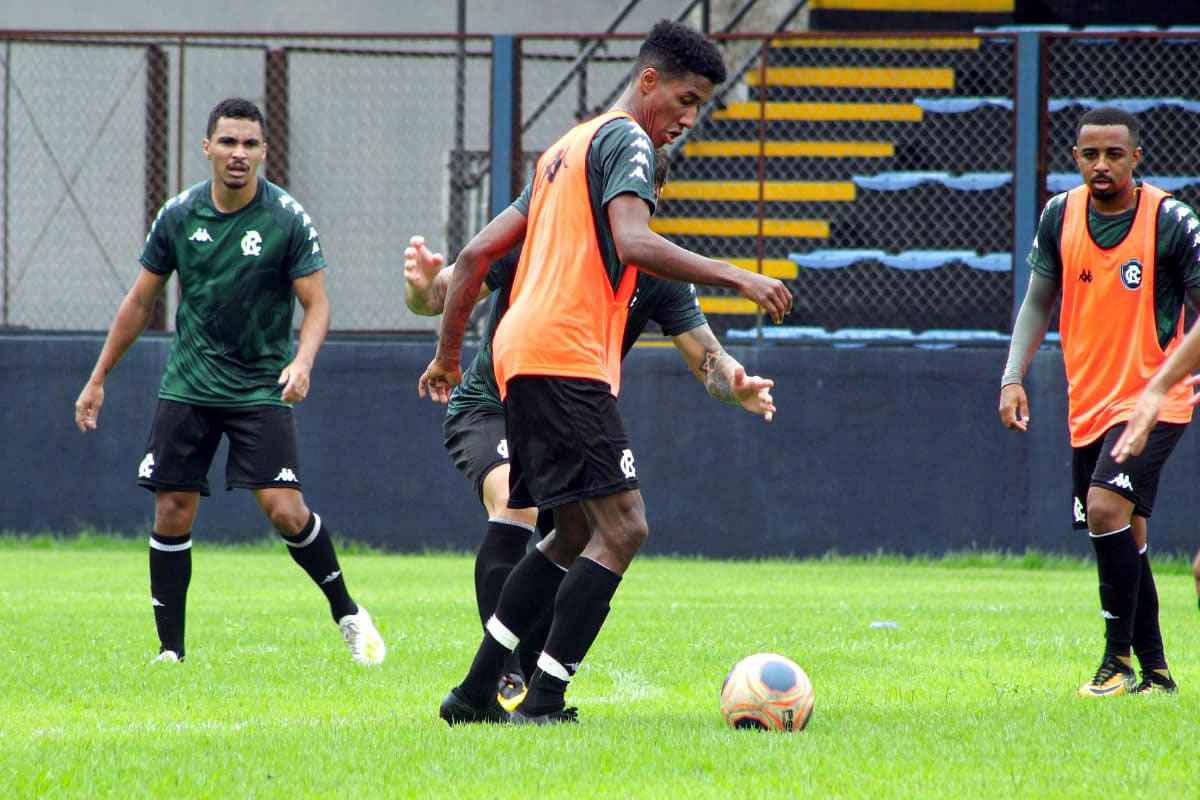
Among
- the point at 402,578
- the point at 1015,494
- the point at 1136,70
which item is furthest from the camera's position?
the point at 1136,70

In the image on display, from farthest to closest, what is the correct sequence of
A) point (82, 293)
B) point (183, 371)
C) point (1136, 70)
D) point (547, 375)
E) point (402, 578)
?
1. point (82, 293)
2. point (1136, 70)
3. point (402, 578)
4. point (183, 371)
5. point (547, 375)

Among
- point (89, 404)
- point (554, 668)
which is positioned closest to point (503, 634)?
point (554, 668)

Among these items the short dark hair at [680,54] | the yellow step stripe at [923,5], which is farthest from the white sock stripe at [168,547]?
the yellow step stripe at [923,5]

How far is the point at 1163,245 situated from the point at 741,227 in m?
9.16

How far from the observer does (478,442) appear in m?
6.46

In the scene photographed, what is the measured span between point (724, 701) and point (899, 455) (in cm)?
867

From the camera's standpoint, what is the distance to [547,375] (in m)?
5.12

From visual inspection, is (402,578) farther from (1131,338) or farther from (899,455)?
(1131,338)

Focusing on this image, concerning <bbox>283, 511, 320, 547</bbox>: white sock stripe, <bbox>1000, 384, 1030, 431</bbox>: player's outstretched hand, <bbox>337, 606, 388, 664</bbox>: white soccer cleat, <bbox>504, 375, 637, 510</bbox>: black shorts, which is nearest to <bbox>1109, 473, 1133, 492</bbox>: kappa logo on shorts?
<bbox>1000, 384, 1030, 431</bbox>: player's outstretched hand

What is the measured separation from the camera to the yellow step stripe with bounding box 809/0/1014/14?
62.3ft

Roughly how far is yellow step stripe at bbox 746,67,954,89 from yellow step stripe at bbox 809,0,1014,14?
2.50 meters

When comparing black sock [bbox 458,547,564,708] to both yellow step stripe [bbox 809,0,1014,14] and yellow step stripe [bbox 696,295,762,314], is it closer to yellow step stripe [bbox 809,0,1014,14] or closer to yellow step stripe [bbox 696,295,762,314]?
yellow step stripe [bbox 696,295,762,314]

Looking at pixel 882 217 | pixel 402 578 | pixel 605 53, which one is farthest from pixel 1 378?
pixel 882 217

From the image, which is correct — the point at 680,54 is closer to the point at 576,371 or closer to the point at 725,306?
the point at 576,371
